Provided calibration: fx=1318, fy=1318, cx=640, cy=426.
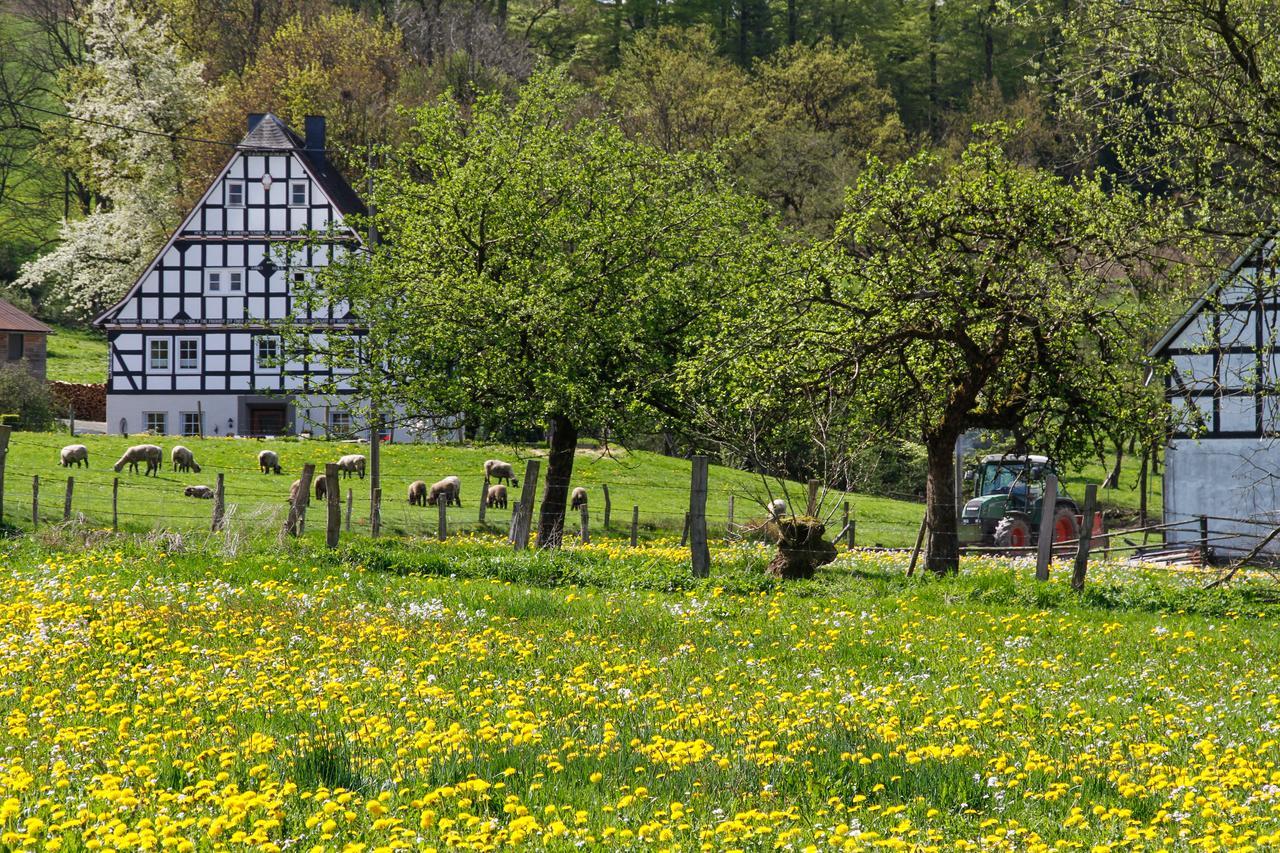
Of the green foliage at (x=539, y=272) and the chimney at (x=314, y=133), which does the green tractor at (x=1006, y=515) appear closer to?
the green foliage at (x=539, y=272)

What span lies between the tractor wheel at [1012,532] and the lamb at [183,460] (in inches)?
1054

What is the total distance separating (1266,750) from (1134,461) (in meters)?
69.8

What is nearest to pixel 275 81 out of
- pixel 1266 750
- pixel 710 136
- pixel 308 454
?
pixel 710 136

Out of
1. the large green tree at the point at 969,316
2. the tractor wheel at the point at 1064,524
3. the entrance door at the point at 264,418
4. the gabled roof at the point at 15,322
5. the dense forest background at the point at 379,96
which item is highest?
the dense forest background at the point at 379,96

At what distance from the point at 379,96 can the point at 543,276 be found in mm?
51669

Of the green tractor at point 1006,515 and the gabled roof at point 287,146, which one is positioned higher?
the gabled roof at point 287,146

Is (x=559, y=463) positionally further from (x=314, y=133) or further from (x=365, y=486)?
(x=314, y=133)

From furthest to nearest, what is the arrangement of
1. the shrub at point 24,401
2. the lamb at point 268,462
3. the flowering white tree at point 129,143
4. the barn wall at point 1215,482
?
the flowering white tree at point 129,143
the shrub at point 24,401
the lamb at point 268,462
the barn wall at point 1215,482

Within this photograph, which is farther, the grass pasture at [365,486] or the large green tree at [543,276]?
the grass pasture at [365,486]

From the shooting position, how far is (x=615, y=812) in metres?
6.66

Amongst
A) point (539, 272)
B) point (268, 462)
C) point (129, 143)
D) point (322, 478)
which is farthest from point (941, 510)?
point (129, 143)

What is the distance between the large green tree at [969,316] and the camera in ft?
64.5

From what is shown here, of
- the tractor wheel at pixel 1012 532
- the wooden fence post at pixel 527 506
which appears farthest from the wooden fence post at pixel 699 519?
the tractor wheel at pixel 1012 532

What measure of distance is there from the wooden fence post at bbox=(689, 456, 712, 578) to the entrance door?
48.6 m
